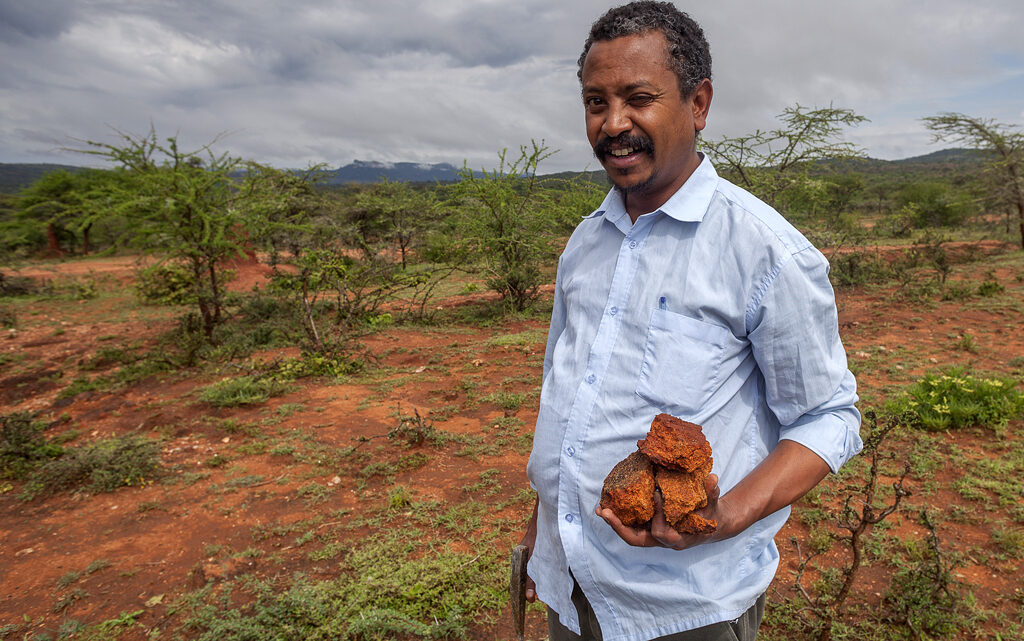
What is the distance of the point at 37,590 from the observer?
293 centimetres

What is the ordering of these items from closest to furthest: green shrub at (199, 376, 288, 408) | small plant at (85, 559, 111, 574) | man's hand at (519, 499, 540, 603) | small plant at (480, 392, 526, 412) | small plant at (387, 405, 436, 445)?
1. man's hand at (519, 499, 540, 603)
2. small plant at (85, 559, 111, 574)
3. small plant at (387, 405, 436, 445)
4. small plant at (480, 392, 526, 412)
5. green shrub at (199, 376, 288, 408)

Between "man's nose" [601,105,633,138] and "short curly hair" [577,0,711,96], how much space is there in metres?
0.13

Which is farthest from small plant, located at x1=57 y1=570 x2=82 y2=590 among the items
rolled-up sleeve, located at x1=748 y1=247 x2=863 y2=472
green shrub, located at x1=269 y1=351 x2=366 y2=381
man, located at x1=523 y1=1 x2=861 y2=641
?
rolled-up sleeve, located at x1=748 y1=247 x2=863 y2=472

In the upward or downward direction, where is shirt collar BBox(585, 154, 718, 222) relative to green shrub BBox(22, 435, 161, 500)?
upward

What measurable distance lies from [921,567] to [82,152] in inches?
385

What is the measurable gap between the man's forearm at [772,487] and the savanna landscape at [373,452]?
48.6 inches

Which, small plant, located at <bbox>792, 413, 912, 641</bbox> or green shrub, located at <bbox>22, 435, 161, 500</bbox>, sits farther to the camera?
green shrub, located at <bbox>22, 435, 161, 500</bbox>

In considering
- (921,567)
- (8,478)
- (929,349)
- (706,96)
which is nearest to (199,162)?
(8,478)

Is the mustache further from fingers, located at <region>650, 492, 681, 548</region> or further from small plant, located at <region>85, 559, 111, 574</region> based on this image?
small plant, located at <region>85, 559, 111, 574</region>

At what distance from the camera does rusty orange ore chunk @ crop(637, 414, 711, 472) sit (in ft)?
3.05

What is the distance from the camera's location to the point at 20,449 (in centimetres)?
438

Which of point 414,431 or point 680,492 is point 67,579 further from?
point 680,492

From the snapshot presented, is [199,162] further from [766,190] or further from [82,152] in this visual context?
[766,190]

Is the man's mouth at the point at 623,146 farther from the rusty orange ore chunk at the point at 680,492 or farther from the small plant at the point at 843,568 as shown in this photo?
the small plant at the point at 843,568
